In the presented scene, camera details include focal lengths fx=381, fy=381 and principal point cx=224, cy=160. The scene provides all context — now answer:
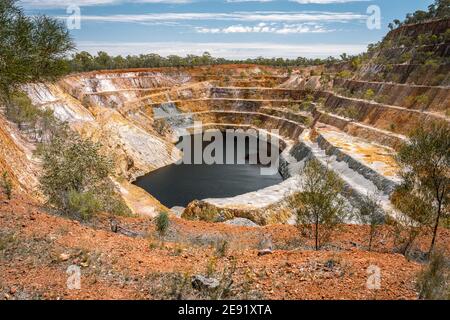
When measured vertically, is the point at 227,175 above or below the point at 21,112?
below

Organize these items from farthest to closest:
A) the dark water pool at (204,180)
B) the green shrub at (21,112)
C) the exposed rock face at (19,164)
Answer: the dark water pool at (204,180), the green shrub at (21,112), the exposed rock face at (19,164)

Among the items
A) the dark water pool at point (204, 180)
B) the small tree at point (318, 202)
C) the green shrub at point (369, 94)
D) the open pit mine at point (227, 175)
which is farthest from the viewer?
the green shrub at point (369, 94)

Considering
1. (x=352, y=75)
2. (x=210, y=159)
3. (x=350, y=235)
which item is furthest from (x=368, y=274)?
(x=352, y=75)

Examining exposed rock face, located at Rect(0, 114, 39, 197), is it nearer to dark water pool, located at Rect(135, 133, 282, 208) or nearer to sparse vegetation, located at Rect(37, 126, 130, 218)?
sparse vegetation, located at Rect(37, 126, 130, 218)

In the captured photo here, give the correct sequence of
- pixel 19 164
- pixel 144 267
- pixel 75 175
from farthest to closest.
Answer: pixel 19 164 → pixel 75 175 → pixel 144 267

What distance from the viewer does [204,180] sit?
6444cm

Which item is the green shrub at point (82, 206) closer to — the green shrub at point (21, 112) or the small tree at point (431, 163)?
the small tree at point (431, 163)

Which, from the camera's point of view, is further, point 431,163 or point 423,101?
point 423,101

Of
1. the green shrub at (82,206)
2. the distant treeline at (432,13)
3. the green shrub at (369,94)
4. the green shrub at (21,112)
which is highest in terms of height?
the distant treeline at (432,13)

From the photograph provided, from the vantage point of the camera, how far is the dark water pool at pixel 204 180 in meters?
56.8

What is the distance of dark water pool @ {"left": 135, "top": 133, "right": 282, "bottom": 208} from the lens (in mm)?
56781

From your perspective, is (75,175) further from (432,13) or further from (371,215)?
(432,13)

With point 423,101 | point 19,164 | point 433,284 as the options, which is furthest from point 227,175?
point 433,284

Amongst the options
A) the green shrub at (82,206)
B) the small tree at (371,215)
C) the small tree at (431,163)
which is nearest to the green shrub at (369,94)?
the small tree at (371,215)
